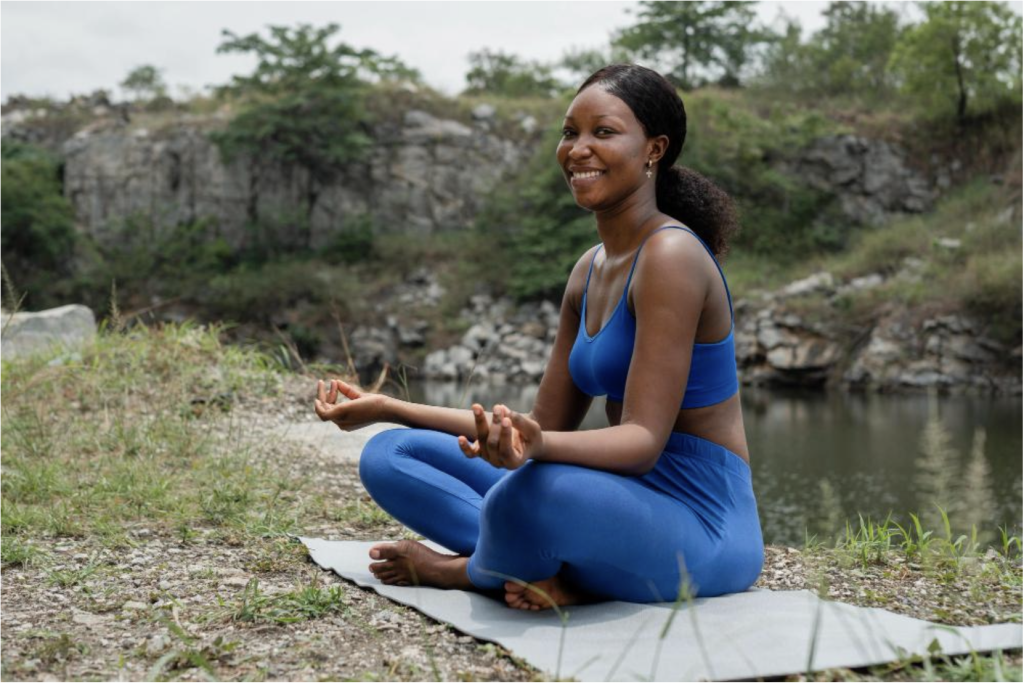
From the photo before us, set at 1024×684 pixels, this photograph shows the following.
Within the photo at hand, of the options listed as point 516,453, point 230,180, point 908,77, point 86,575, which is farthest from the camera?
point 230,180

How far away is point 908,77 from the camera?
2248cm

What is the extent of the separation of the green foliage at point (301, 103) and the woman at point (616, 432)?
21.0 metres

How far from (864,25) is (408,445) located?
82.0 ft

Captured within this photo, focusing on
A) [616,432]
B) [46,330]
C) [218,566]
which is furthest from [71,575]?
[46,330]

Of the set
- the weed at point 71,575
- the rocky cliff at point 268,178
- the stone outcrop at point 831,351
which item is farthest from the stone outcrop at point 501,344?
the weed at point 71,575

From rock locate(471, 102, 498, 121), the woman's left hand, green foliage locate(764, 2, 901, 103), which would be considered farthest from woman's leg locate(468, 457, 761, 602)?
green foliage locate(764, 2, 901, 103)

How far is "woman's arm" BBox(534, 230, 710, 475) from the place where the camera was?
208cm

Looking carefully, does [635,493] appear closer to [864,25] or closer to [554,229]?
[554,229]

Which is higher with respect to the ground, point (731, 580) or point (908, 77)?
point (908, 77)

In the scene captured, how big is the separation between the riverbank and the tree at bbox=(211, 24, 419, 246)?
59.3 ft

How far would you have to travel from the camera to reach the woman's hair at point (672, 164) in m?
2.29

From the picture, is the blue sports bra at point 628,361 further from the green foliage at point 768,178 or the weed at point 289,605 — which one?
the green foliage at point 768,178

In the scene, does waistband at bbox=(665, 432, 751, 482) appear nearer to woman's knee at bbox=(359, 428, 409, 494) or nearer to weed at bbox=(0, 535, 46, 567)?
woman's knee at bbox=(359, 428, 409, 494)

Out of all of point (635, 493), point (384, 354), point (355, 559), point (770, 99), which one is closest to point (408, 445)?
point (355, 559)
